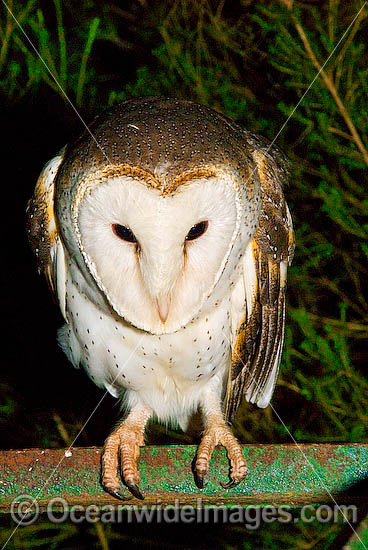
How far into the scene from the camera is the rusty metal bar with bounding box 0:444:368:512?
3.20 ft

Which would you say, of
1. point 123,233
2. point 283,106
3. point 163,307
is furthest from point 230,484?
point 283,106

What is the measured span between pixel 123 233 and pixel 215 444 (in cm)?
46

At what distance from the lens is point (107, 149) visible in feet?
3.05

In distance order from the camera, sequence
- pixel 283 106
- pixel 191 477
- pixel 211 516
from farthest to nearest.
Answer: pixel 211 516, pixel 283 106, pixel 191 477

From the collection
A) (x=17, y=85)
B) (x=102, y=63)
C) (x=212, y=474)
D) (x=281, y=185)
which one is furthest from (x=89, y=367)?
(x=102, y=63)

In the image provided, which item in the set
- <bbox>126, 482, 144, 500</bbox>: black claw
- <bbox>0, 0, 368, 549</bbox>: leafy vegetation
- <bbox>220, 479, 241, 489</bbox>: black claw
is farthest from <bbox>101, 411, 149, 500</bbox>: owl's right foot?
<bbox>0, 0, 368, 549</bbox>: leafy vegetation

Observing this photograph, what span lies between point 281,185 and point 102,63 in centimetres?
114

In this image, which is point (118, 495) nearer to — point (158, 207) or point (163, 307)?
point (163, 307)

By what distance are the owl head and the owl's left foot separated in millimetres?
223

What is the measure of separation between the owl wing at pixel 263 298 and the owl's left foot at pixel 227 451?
0.40ft

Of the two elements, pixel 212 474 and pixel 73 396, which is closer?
pixel 212 474

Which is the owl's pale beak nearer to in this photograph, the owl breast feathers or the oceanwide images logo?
the owl breast feathers

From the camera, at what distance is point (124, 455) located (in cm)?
115

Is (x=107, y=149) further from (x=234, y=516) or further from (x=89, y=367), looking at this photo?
(x=234, y=516)
